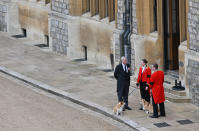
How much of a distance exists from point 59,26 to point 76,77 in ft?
13.8

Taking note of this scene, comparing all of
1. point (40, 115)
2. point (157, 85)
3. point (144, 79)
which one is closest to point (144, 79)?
point (144, 79)

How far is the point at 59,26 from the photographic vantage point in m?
27.3

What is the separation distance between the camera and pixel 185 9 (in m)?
20.5

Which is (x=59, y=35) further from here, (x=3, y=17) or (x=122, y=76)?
(x=122, y=76)

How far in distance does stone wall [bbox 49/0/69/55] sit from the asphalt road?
5.45 metres

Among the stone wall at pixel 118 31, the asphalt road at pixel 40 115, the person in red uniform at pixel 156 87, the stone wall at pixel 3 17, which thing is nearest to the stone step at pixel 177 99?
the person in red uniform at pixel 156 87

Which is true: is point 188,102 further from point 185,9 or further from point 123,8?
point 123,8

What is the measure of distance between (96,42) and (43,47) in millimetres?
3961

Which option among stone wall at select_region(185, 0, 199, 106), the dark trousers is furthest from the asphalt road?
stone wall at select_region(185, 0, 199, 106)

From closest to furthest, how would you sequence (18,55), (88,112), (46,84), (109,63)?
(88,112), (46,84), (109,63), (18,55)

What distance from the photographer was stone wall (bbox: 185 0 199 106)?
1961cm

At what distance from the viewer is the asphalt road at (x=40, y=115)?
58.6ft

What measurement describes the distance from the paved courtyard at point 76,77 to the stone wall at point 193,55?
47 centimetres

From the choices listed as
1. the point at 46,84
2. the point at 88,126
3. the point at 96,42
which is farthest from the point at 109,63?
the point at 88,126
